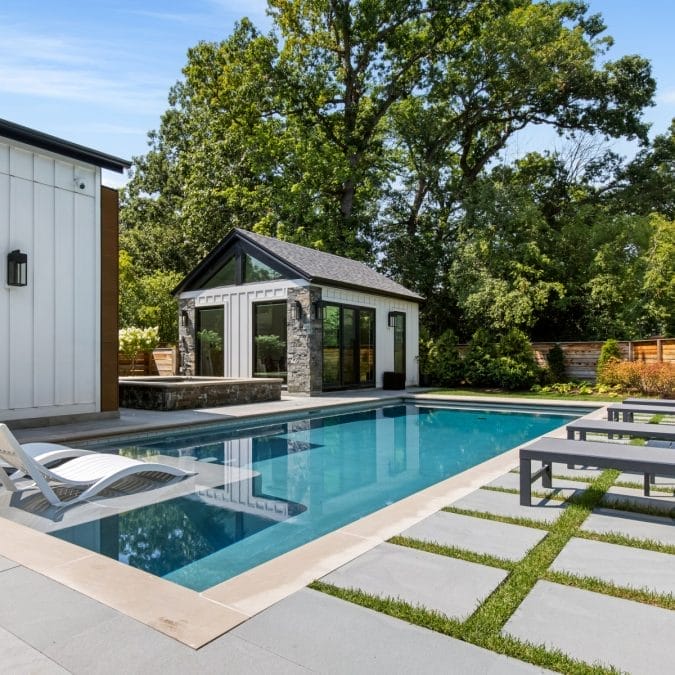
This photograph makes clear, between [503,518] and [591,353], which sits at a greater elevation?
[591,353]

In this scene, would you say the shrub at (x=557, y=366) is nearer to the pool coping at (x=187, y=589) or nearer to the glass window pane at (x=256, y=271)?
the glass window pane at (x=256, y=271)

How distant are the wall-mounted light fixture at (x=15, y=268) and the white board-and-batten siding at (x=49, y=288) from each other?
0.29 ft

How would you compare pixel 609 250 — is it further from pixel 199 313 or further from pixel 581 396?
pixel 199 313

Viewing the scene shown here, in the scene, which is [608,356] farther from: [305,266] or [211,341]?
[211,341]

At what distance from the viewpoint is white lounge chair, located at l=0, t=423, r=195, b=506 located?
169 inches

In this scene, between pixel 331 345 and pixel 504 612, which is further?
pixel 331 345

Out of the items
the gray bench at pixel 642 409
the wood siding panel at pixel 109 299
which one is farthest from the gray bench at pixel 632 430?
the wood siding panel at pixel 109 299

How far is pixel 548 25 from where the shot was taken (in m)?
20.1

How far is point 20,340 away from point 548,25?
21614 mm

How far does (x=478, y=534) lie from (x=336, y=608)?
1382mm

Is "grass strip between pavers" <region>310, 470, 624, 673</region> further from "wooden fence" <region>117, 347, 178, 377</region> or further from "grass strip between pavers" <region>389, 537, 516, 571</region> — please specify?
"wooden fence" <region>117, 347, 178, 377</region>

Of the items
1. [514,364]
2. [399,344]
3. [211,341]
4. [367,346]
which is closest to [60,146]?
[211,341]

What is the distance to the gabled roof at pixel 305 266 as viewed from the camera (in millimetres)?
13771

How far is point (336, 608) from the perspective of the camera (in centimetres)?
236
